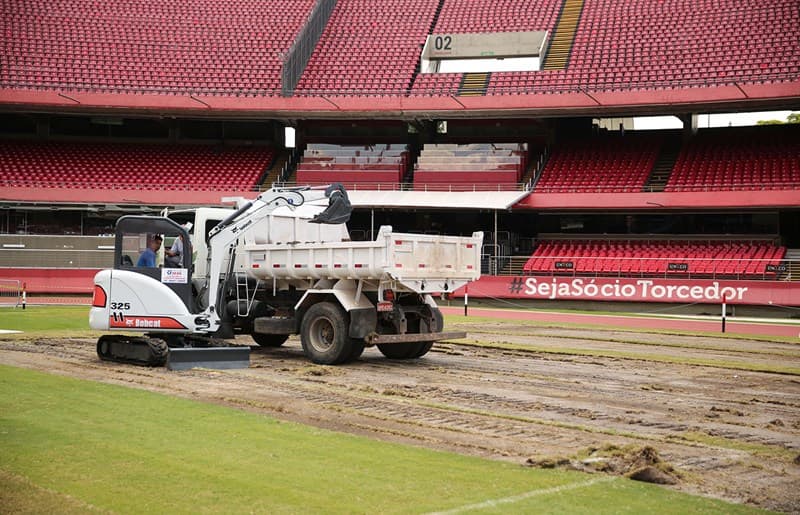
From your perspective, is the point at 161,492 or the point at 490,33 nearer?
the point at 161,492

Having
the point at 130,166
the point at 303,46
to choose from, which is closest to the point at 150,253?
the point at 130,166

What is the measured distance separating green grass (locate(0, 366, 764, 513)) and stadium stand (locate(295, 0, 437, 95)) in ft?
119

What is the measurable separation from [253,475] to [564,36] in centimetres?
4134

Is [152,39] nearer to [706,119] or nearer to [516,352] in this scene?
[706,119]

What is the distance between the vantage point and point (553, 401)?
11.9 meters

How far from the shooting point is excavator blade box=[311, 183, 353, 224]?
1578cm

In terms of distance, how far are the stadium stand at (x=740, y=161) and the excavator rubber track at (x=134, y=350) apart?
28.3 m

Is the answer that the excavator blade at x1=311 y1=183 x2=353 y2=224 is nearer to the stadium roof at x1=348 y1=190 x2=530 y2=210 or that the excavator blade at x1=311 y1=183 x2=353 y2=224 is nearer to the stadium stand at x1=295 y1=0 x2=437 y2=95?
the stadium roof at x1=348 y1=190 x2=530 y2=210

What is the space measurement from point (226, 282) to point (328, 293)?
6.69 ft

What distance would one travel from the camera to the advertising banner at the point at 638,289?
1245 inches

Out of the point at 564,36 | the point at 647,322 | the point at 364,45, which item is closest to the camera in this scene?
the point at 647,322

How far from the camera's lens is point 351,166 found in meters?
43.4

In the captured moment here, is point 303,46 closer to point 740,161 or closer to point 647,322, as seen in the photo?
point 740,161

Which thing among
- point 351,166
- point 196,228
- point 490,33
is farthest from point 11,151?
point 196,228
